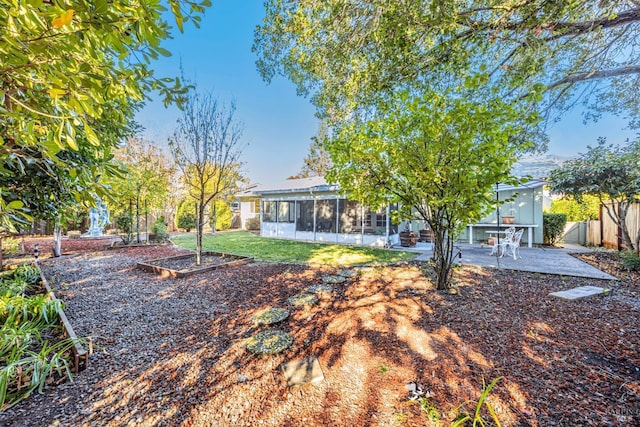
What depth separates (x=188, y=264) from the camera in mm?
7594

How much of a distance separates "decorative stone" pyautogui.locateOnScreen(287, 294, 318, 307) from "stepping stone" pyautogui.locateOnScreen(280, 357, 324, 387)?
146 cm

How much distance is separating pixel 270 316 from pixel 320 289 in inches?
52.3

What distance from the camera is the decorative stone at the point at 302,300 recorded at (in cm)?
436

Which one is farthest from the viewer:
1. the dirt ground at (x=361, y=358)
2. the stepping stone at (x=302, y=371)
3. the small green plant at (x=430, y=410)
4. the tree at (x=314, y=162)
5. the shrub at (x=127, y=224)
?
the tree at (x=314, y=162)

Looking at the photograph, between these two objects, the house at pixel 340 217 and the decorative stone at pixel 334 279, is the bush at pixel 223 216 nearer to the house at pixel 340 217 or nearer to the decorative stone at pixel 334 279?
the house at pixel 340 217

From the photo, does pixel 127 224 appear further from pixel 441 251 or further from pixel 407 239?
pixel 441 251

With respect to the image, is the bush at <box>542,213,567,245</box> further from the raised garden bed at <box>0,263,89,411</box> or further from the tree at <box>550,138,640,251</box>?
the raised garden bed at <box>0,263,89,411</box>

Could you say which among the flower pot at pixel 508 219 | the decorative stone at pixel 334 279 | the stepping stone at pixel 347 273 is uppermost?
the flower pot at pixel 508 219

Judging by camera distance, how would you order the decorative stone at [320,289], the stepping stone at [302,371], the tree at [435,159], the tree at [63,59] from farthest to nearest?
the decorative stone at [320,289], the tree at [435,159], the stepping stone at [302,371], the tree at [63,59]

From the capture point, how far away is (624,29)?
5.48 meters

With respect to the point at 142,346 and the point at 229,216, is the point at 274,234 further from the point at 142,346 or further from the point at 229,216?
the point at 142,346

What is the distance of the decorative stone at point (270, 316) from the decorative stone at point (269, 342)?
0.27m

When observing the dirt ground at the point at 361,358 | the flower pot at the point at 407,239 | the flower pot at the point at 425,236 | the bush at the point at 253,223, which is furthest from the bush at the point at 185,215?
the flower pot at the point at 425,236

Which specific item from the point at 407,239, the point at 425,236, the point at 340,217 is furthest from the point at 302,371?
the point at 425,236
